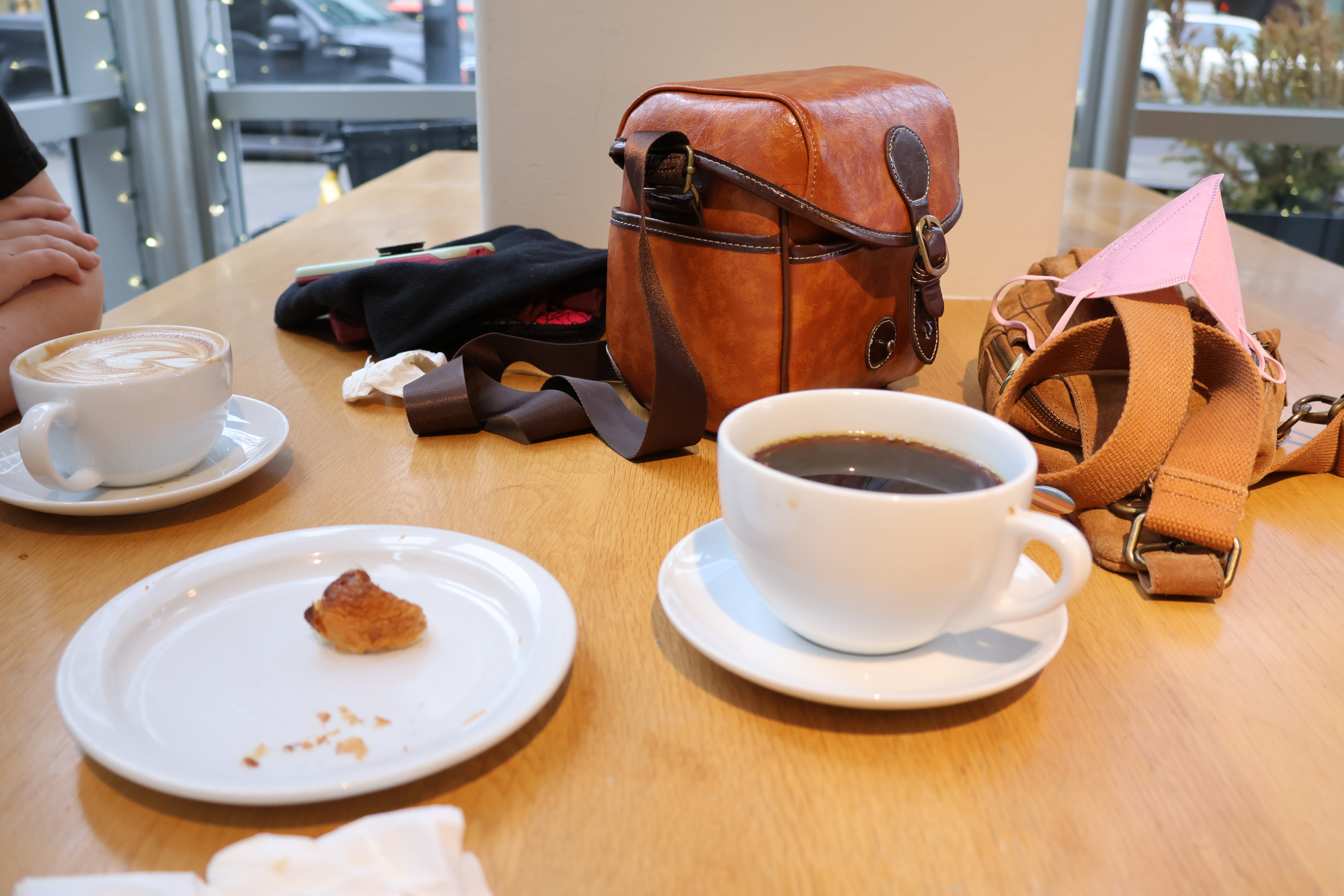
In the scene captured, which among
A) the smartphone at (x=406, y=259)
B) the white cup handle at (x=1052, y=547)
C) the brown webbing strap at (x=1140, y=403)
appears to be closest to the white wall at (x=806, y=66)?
the smartphone at (x=406, y=259)

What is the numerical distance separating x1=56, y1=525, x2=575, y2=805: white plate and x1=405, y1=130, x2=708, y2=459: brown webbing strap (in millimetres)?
211

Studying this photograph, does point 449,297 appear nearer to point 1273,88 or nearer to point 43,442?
point 43,442

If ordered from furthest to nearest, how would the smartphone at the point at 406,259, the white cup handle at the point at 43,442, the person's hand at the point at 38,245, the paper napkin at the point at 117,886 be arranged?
the smartphone at the point at 406,259, the person's hand at the point at 38,245, the white cup handle at the point at 43,442, the paper napkin at the point at 117,886

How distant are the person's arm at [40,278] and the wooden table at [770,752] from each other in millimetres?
222

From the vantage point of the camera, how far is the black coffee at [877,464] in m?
0.38

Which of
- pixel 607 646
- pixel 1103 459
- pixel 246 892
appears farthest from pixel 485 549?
pixel 1103 459

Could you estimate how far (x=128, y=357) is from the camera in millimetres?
553

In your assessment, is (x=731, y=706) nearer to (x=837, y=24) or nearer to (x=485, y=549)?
(x=485, y=549)

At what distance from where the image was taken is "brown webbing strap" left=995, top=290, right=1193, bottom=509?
0.51 meters

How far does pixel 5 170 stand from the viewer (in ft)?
2.56

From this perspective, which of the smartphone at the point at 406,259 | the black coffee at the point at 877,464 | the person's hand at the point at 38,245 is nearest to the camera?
the black coffee at the point at 877,464

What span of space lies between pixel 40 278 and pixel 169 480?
300mm

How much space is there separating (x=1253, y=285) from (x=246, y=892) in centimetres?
116

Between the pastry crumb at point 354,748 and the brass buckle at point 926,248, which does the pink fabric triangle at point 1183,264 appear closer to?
the brass buckle at point 926,248
